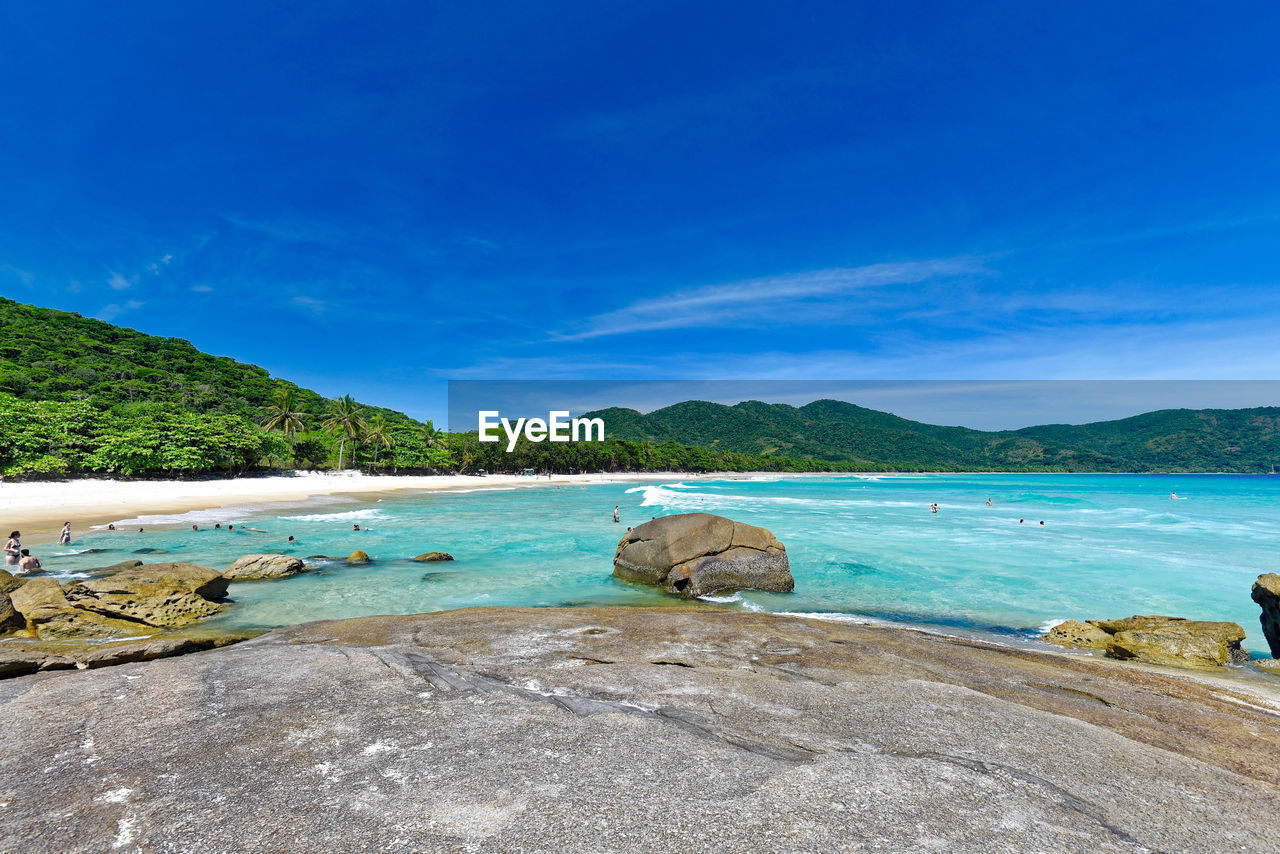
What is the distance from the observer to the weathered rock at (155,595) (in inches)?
450

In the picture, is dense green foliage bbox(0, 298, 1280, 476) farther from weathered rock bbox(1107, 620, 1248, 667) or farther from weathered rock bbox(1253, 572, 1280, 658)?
weathered rock bbox(1253, 572, 1280, 658)

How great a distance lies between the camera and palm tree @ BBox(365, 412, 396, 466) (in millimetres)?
82188

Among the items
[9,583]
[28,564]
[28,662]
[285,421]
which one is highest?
[285,421]

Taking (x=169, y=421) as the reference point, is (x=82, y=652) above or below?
below

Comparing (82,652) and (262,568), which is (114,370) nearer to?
(262,568)

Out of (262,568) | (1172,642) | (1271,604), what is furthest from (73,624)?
(1271,604)

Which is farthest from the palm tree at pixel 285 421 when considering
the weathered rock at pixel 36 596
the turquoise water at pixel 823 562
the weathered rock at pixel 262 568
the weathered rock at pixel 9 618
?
the weathered rock at pixel 9 618

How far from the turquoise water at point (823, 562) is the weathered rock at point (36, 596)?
9.89 ft

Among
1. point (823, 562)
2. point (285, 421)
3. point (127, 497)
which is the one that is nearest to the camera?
point (823, 562)

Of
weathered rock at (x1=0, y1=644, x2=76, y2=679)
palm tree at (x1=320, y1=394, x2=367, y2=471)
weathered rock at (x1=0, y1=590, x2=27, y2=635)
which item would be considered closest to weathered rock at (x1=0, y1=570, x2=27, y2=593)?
weathered rock at (x1=0, y1=590, x2=27, y2=635)

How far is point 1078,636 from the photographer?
39.9 ft

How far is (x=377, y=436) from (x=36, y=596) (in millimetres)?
76750

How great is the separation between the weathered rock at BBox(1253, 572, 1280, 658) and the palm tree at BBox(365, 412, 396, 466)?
291ft

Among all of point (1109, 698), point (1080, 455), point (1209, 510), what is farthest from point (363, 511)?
point (1080, 455)
